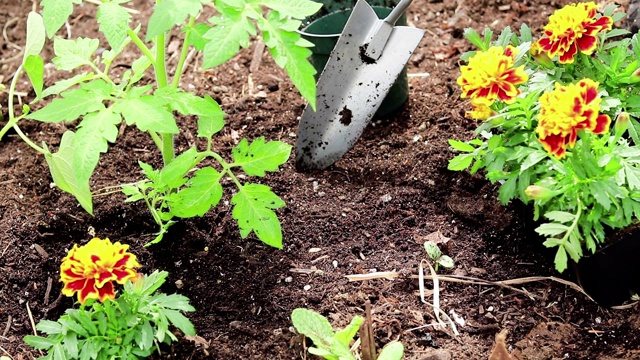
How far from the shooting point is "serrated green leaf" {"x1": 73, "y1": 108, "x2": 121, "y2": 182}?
1.74 meters

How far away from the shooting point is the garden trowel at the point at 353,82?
2.44m

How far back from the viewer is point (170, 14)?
168 centimetres

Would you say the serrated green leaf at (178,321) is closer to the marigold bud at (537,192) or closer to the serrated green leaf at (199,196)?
the serrated green leaf at (199,196)

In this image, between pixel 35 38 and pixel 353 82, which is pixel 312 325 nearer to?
pixel 353 82

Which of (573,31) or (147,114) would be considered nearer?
(147,114)

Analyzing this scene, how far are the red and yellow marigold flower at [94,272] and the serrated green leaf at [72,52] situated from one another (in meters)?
0.57

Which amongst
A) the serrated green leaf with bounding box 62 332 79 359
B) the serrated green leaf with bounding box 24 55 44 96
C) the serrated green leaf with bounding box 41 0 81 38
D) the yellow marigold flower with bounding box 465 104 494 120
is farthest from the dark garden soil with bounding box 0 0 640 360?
the serrated green leaf with bounding box 41 0 81 38

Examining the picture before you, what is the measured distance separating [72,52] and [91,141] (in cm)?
47

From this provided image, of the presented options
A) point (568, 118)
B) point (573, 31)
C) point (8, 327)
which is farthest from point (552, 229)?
point (8, 327)

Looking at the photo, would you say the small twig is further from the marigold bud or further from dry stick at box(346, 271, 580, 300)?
the marigold bud

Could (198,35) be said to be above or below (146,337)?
above

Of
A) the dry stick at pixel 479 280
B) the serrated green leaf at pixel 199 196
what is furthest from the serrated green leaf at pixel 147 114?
the dry stick at pixel 479 280

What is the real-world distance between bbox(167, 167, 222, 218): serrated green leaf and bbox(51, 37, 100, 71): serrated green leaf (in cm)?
44

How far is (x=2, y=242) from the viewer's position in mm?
2291
